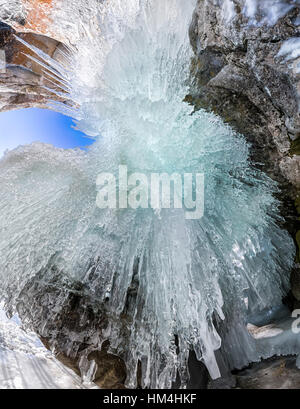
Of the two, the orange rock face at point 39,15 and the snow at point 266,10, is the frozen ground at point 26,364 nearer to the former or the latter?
the snow at point 266,10

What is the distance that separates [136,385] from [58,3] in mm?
5398

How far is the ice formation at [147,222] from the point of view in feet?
9.83

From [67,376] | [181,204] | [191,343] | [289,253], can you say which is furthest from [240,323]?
[67,376]

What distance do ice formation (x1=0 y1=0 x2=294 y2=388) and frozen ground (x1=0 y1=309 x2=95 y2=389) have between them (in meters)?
0.45

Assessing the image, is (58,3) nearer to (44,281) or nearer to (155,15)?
(155,15)

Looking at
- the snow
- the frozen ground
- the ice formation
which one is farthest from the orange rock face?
the frozen ground

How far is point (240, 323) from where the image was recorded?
350 cm

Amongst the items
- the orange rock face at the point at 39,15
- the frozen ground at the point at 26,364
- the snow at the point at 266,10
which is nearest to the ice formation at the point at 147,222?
the frozen ground at the point at 26,364

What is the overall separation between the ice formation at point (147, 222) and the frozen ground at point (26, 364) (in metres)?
0.45

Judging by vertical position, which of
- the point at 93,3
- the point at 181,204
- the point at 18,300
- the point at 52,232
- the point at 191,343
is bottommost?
the point at 191,343

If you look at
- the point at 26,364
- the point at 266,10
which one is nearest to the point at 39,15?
the point at 266,10

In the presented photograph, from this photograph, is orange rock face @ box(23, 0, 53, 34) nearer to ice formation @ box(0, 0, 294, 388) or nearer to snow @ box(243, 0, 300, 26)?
ice formation @ box(0, 0, 294, 388)

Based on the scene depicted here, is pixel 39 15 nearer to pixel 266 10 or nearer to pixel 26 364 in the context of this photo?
pixel 266 10

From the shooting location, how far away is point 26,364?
3711mm
